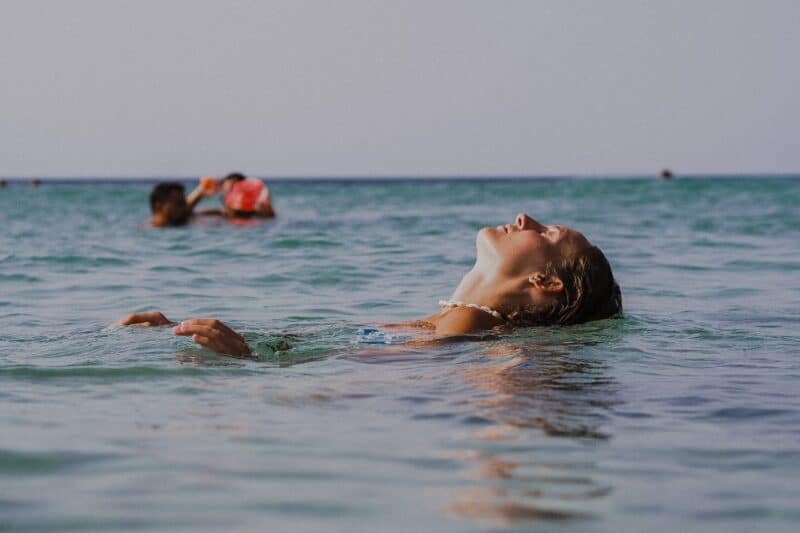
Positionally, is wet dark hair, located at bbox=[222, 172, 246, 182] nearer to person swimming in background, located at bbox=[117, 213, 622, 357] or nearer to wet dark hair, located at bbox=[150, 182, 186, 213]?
wet dark hair, located at bbox=[150, 182, 186, 213]

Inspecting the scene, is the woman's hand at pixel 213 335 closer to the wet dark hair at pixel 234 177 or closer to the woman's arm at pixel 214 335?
the woman's arm at pixel 214 335

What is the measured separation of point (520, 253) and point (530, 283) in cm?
16

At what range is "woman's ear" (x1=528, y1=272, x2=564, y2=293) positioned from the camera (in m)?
5.54

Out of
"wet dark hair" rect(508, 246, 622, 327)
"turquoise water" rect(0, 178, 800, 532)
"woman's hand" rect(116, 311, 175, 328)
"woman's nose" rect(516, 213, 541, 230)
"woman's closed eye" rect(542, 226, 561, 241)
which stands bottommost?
"turquoise water" rect(0, 178, 800, 532)

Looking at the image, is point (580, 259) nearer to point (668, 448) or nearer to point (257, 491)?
point (668, 448)

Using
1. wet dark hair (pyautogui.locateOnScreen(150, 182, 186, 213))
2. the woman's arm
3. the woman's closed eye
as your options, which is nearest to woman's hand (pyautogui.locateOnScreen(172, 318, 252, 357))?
the woman's arm

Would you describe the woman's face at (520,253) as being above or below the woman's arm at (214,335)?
above

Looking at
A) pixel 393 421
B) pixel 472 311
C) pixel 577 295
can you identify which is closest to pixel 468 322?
pixel 472 311

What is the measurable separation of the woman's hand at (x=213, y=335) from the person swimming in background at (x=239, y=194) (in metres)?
13.5

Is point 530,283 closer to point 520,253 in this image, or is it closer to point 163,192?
point 520,253

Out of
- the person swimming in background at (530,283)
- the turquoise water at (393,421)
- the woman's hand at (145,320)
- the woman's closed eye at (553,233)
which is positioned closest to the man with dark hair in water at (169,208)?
the turquoise water at (393,421)

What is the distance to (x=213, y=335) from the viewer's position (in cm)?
459

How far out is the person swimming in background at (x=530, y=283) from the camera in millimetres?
5543

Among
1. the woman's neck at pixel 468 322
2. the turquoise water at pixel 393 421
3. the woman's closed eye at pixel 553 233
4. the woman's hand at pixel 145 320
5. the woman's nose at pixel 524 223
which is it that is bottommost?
the turquoise water at pixel 393 421
